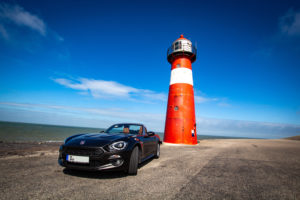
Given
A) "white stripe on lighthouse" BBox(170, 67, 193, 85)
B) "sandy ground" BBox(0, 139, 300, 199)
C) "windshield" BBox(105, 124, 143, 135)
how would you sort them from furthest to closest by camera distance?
"white stripe on lighthouse" BBox(170, 67, 193, 85), "windshield" BBox(105, 124, 143, 135), "sandy ground" BBox(0, 139, 300, 199)

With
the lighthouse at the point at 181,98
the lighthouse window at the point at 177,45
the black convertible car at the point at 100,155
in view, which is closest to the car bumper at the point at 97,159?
the black convertible car at the point at 100,155

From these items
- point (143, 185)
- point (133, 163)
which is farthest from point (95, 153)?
point (143, 185)

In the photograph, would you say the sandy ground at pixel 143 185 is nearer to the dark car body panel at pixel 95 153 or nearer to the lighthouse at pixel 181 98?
the dark car body panel at pixel 95 153

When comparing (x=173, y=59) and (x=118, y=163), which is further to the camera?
(x=173, y=59)

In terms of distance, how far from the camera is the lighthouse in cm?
1295

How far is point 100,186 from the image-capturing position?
2834mm

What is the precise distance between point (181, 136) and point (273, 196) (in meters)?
10.2

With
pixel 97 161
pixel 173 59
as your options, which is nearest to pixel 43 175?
pixel 97 161

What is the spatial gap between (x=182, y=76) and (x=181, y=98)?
6.93ft

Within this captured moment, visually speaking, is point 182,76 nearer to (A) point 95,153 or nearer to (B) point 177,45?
(B) point 177,45

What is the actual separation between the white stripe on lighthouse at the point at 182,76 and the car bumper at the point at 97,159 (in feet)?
37.6

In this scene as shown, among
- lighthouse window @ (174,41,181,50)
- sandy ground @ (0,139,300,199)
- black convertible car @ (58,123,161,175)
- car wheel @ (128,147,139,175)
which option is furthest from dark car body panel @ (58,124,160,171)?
lighthouse window @ (174,41,181,50)

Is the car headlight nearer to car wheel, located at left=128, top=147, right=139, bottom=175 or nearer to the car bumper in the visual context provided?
the car bumper

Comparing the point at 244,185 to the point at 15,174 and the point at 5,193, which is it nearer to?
the point at 5,193
